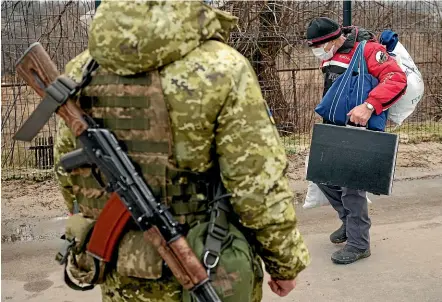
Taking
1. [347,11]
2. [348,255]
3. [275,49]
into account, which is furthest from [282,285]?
[275,49]

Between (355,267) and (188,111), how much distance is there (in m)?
2.64

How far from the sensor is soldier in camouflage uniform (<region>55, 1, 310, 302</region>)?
1923 millimetres

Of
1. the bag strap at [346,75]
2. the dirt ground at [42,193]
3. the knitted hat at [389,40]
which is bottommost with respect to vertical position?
the dirt ground at [42,193]

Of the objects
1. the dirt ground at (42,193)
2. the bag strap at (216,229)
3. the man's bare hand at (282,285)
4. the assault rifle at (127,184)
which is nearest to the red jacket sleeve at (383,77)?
the dirt ground at (42,193)

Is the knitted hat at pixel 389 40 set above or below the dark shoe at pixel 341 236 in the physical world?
above

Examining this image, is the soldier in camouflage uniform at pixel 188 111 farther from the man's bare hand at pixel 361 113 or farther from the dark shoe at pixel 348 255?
the dark shoe at pixel 348 255

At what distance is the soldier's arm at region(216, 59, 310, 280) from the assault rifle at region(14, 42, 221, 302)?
225mm

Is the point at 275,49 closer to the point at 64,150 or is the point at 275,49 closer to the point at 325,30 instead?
the point at 325,30

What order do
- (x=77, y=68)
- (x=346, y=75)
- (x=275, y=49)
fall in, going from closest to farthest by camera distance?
1. (x=77, y=68)
2. (x=346, y=75)
3. (x=275, y=49)

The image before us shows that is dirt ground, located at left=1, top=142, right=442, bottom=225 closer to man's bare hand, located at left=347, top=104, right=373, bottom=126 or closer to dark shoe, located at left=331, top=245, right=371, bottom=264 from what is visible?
dark shoe, located at left=331, top=245, right=371, bottom=264

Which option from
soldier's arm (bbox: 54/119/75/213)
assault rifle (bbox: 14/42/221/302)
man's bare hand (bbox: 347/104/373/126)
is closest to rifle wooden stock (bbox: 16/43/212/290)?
assault rifle (bbox: 14/42/221/302)

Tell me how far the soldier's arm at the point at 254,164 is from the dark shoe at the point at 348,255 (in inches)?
90.2

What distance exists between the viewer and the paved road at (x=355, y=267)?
3854 millimetres

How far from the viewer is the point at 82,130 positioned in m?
2.05
